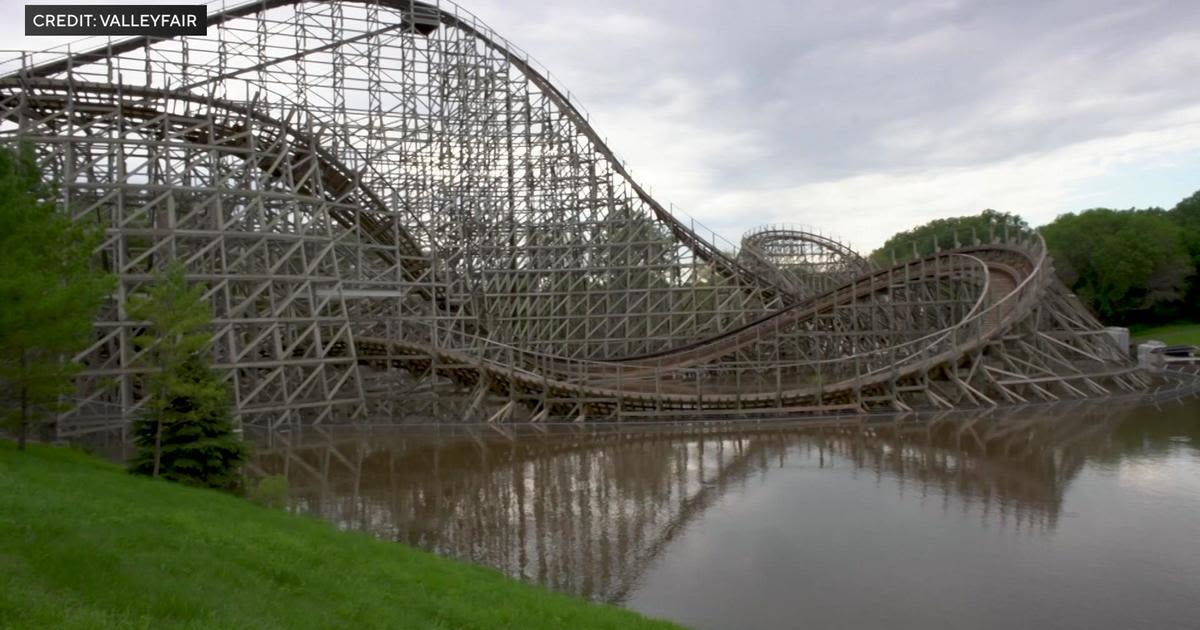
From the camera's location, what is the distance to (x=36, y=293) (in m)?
9.34

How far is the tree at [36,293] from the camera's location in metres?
9.30

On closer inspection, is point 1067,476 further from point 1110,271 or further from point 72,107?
point 1110,271

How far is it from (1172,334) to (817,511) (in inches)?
1509

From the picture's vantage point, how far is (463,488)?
1380 cm

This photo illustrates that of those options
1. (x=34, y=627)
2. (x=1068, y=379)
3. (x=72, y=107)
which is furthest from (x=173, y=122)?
(x=1068, y=379)

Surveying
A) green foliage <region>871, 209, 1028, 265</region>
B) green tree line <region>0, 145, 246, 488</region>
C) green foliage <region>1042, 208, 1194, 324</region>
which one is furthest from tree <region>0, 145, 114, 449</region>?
green foliage <region>871, 209, 1028, 265</region>

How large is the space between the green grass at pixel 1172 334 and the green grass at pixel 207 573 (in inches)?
1520

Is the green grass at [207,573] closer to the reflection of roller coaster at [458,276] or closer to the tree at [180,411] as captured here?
the tree at [180,411]

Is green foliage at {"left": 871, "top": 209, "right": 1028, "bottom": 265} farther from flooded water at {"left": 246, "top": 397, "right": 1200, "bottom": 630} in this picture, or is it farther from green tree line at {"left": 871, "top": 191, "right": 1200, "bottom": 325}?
flooded water at {"left": 246, "top": 397, "right": 1200, "bottom": 630}

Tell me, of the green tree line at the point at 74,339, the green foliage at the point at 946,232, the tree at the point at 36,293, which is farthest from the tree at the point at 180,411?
the green foliage at the point at 946,232

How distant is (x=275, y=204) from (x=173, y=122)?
342 cm

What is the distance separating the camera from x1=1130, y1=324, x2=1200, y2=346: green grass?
37688 mm

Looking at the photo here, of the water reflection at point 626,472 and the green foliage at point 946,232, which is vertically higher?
the green foliage at point 946,232

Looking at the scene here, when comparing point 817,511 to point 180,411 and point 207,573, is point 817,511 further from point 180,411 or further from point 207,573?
point 180,411
